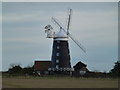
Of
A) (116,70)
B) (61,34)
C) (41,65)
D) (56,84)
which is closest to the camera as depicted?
(56,84)

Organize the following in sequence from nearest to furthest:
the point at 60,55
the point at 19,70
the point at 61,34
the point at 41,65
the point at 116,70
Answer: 1. the point at 116,70
2. the point at 60,55
3. the point at 61,34
4. the point at 19,70
5. the point at 41,65

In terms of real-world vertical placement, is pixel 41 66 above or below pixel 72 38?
below

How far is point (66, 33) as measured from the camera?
7900 centimetres

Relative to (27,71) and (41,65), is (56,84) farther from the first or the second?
(41,65)

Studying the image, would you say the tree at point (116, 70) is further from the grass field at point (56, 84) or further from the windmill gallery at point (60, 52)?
the grass field at point (56, 84)

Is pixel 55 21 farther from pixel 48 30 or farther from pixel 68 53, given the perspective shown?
pixel 68 53

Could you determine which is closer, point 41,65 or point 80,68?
point 80,68

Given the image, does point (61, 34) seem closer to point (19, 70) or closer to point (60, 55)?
point (60, 55)

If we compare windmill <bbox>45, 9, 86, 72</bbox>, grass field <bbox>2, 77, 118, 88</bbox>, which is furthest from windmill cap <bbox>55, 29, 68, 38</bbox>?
grass field <bbox>2, 77, 118, 88</bbox>

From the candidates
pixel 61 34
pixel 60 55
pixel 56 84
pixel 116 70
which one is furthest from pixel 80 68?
pixel 56 84

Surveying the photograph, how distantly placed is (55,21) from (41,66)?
1127cm

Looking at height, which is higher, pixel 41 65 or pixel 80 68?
pixel 41 65

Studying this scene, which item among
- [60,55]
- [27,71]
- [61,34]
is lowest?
[27,71]

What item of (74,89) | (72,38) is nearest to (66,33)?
(72,38)
